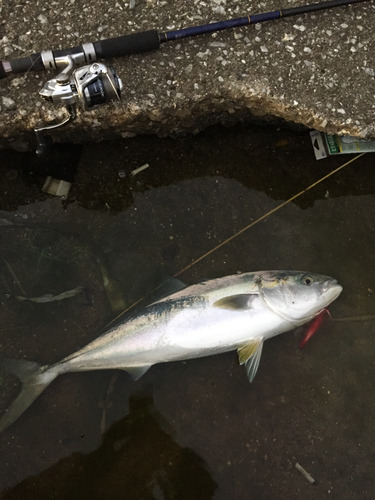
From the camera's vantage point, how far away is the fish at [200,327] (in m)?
2.91

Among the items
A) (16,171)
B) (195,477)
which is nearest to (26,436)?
(195,477)

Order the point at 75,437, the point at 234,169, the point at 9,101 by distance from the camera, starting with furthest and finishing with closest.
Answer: the point at 234,169
the point at 75,437
the point at 9,101

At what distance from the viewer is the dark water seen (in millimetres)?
3123

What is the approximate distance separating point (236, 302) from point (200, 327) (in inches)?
12.8

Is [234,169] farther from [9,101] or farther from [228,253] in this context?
[9,101]

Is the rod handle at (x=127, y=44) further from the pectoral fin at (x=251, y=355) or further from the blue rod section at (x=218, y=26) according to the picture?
the pectoral fin at (x=251, y=355)

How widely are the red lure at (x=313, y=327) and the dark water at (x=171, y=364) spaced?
0.05m

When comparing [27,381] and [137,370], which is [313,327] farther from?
[27,381]

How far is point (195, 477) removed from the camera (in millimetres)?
3160

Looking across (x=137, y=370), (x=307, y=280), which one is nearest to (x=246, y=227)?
(x=307, y=280)

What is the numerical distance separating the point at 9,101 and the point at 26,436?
98.7 inches

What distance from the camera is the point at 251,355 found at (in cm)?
296

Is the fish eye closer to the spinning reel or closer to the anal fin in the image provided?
the anal fin

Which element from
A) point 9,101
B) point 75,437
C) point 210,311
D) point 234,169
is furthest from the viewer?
point 234,169
